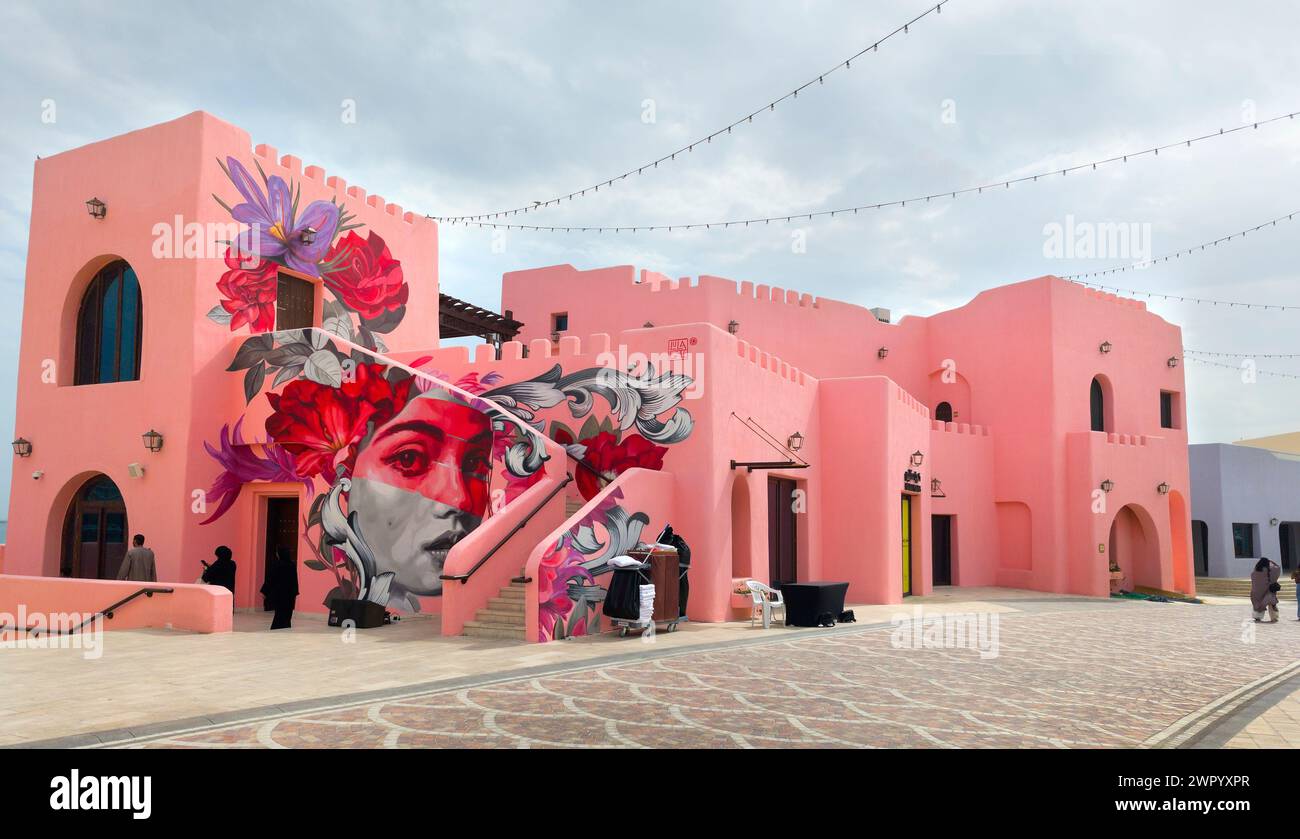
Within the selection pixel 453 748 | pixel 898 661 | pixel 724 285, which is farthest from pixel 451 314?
pixel 453 748

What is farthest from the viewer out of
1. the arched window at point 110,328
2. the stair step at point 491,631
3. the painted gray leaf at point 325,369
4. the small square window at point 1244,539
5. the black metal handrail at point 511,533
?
the small square window at point 1244,539

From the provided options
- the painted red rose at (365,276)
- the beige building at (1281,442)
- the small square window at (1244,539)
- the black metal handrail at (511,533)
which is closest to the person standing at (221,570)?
the black metal handrail at (511,533)

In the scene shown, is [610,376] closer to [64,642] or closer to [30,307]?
[64,642]

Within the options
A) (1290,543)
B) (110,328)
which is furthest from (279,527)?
(1290,543)

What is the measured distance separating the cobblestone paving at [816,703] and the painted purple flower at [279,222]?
38.6 feet

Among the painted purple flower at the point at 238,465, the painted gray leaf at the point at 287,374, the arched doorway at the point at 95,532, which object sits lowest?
the arched doorway at the point at 95,532

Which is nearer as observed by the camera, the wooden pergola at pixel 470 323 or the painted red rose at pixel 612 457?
the painted red rose at pixel 612 457

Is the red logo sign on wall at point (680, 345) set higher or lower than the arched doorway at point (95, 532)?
higher

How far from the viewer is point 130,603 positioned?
13797 millimetres

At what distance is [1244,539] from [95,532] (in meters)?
36.2

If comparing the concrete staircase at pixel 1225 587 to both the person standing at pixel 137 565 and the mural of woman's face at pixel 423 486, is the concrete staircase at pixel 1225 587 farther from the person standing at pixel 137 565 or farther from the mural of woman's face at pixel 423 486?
the person standing at pixel 137 565

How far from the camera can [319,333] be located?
16125mm

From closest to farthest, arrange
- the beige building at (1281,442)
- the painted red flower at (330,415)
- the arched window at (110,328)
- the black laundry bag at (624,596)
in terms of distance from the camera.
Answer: the black laundry bag at (624,596) → the painted red flower at (330,415) → the arched window at (110,328) → the beige building at (1281,442)

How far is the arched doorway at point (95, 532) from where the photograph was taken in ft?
57.1
